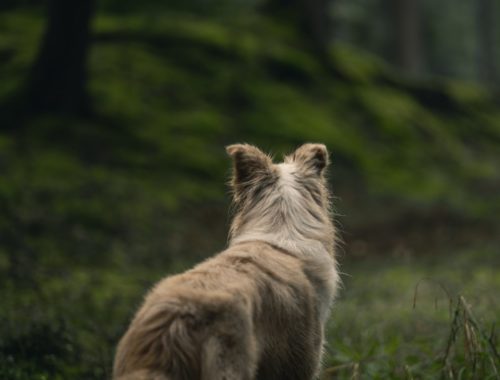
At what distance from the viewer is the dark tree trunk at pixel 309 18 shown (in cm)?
2803

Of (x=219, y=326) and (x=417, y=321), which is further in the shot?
(x=417, y=321)

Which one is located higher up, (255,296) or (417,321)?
(255,296)

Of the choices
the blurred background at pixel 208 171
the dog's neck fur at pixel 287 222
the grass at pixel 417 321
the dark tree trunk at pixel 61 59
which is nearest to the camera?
the dog's neck fur at pixel 287 222

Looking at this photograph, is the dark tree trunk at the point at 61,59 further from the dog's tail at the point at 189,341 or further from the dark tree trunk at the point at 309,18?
the dog's tail at the point at 189,341

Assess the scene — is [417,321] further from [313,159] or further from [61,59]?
[61,59]

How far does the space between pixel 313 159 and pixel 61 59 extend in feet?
39.2

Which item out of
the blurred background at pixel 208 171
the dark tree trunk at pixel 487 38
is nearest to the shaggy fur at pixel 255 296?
the blurred background at pixel 208 171

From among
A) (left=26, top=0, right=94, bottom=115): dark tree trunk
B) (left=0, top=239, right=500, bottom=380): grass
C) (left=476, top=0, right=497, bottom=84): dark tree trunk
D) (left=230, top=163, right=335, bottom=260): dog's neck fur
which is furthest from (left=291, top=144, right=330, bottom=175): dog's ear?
(left=476, top=0, right=497, bottom=84): dark tree trunk

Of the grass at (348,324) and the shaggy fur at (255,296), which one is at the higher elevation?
the shaggy fur at (255,296)

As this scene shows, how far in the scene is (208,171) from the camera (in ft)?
64.2

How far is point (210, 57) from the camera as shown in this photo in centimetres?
2480

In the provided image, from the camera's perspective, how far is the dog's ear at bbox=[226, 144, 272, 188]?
6871 millimetres

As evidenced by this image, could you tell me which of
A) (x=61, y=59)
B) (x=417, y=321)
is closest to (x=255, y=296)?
(x=417, y=321)

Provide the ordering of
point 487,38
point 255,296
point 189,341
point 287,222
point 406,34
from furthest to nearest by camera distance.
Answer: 1. point 487,38
2. point 406,34
3. point 287,222
4. point 255,296
5. point 189,341
